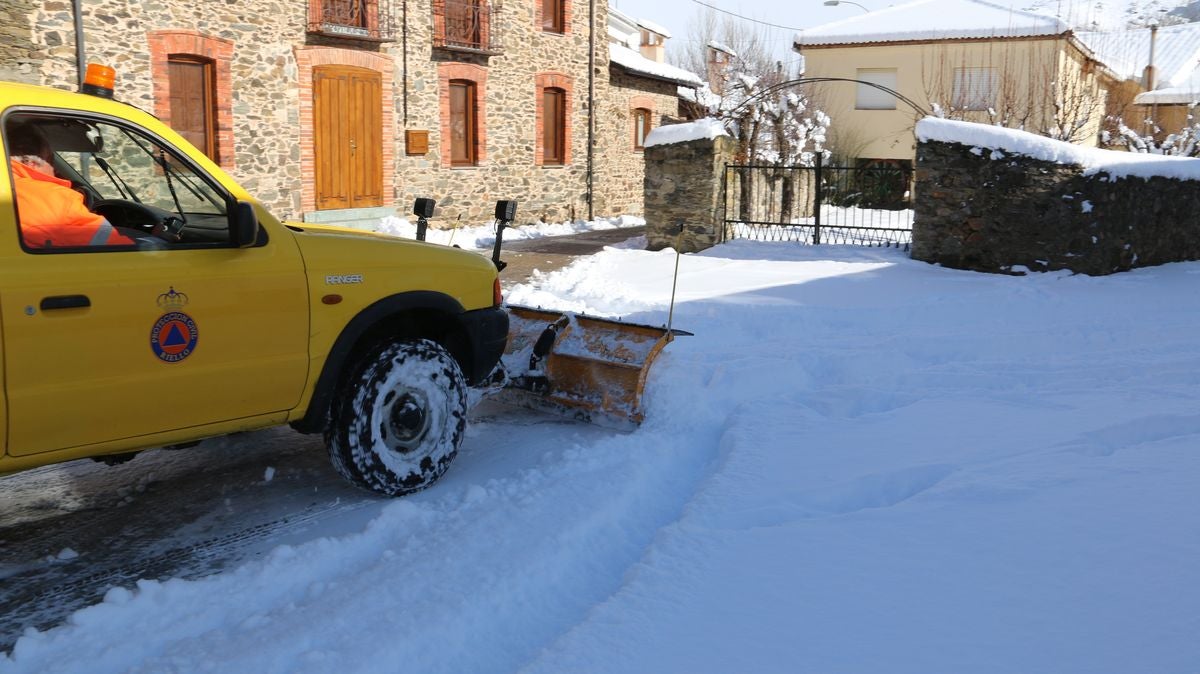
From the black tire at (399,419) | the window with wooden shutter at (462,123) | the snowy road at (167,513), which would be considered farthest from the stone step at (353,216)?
the black tire at (399,419)

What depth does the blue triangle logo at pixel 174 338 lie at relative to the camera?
13.4 feet

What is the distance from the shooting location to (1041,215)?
11688 mm

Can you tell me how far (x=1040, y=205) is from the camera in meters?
11.7

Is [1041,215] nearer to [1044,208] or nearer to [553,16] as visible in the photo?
[1044,208]

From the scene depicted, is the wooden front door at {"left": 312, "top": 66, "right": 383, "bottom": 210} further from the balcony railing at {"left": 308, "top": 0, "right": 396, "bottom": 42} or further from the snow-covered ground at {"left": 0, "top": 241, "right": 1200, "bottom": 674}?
the snow-covered ground at {"left": 0, "top": 241, "right": 1200, "bottom": 674}

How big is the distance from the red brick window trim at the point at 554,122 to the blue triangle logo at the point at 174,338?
17707 millimetres

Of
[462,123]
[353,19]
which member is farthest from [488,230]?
[353,19]

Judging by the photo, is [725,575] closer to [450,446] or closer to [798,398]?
[450,446]

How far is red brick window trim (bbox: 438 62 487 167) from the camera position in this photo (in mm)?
18641

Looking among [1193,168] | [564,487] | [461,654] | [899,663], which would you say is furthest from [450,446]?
[1193,168]

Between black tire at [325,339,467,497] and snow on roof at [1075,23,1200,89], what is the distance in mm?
34773

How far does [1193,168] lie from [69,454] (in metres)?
12.8

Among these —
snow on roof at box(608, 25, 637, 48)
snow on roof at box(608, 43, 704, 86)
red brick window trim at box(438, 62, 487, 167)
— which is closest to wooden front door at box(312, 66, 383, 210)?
red brick window trim at box(438, 62, 487, 167)

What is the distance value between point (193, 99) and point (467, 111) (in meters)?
6.23
